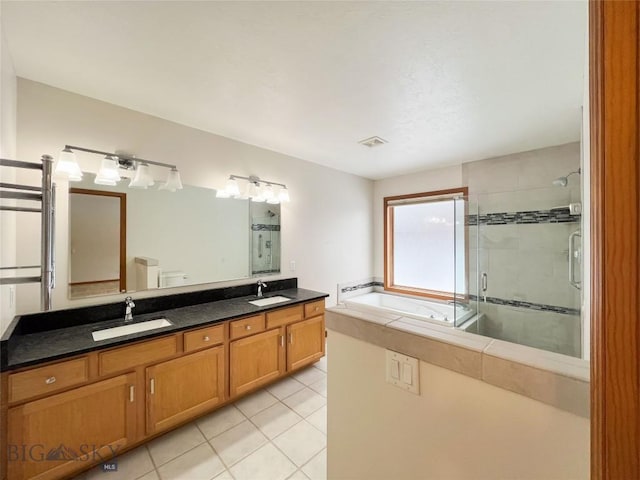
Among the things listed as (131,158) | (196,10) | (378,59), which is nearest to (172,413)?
(131,158)

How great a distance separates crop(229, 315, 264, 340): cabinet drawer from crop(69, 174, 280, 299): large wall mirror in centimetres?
62

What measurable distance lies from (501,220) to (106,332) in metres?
3.95

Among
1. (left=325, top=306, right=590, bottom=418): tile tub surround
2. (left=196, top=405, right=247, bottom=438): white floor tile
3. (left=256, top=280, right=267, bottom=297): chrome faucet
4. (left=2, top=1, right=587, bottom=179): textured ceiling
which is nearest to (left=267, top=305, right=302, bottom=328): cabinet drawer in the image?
(left=256, top=280, right=267, bottom=297): chrome faucet

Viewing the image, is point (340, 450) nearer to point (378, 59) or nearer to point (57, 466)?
point (57, 466)

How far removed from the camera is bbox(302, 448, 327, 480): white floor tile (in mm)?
1633

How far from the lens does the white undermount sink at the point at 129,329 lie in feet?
5.92

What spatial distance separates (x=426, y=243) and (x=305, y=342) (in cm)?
237

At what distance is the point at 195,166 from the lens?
2.52 m

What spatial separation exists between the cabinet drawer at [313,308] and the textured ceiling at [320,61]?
70.7 inches

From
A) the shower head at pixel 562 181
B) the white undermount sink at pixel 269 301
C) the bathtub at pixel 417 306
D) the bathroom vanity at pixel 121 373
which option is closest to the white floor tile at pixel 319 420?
the bathroom vanity at pixel 121 373

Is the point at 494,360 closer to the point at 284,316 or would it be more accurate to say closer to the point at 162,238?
the point at 284,316

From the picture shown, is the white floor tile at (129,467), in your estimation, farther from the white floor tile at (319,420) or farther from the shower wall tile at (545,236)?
the shower wall tile at (545,236)

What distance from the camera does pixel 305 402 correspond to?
92.5 inches

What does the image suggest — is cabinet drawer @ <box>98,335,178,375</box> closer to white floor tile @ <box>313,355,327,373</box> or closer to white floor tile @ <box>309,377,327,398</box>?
white floor tile @ <box>309,377,327,398</box>
